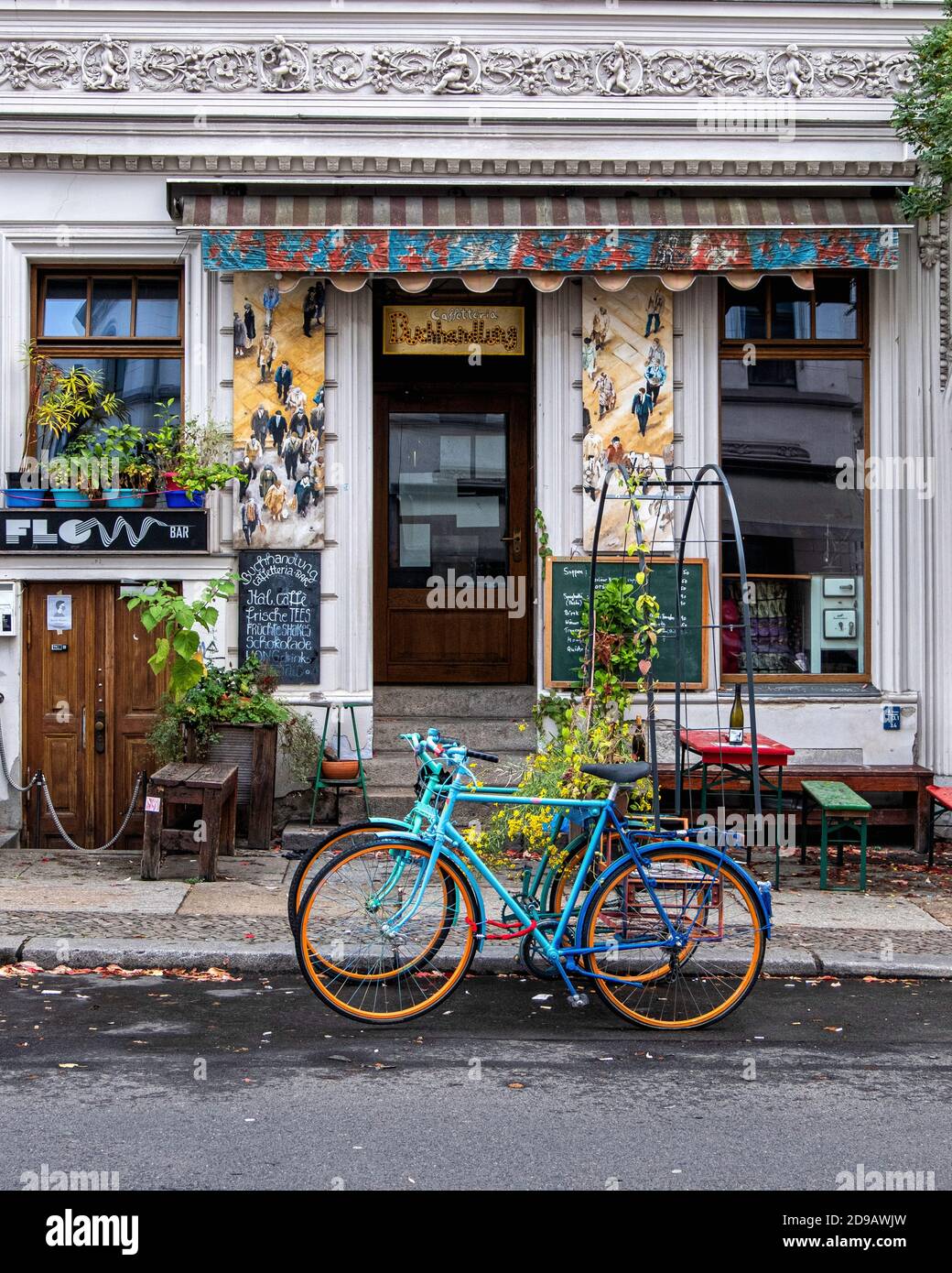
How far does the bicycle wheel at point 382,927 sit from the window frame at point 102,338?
637 centimetres

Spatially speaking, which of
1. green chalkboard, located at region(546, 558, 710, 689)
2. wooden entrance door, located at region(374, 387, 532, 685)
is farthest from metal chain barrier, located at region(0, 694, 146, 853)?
green chalkboard, located at region(546, 558, 710, 689)

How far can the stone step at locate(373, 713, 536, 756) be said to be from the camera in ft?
38.7

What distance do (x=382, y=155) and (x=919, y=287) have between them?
15.2 ft

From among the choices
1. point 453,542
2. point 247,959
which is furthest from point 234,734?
point 247,959

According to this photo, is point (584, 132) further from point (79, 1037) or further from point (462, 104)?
point (79, 1037)

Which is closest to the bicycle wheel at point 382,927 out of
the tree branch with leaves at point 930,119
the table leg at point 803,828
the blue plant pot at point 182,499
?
the table leg at point 803,828

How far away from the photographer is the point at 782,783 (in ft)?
36.9

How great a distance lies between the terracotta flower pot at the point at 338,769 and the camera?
11117 mm

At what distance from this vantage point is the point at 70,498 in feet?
37.1

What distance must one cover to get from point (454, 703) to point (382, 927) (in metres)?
5.55

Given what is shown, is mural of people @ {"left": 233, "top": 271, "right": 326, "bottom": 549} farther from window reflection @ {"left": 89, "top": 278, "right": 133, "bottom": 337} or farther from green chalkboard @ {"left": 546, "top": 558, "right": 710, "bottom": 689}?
green chalkboard @ {"left": 546, "top": 558, "right": 710, "bottom": 689}

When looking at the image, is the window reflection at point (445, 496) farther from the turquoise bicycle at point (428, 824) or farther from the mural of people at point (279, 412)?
the turquoise bicycle at point (428, 824)

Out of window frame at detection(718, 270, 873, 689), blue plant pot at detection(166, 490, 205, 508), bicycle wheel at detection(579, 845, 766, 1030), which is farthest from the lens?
window frame at detection(718, 270, 873, 689)

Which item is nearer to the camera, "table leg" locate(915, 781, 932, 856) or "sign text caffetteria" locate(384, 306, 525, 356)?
"table leg" locate(915, 781, 932, 856)
